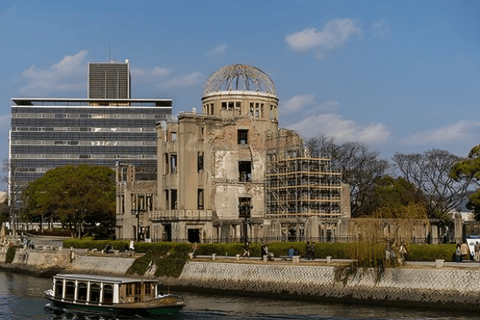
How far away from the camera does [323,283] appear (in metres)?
53.1

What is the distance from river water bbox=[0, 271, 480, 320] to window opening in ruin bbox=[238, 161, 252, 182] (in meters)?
32.9

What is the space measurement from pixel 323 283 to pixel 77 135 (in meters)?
136

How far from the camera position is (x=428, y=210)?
100125 millimetres

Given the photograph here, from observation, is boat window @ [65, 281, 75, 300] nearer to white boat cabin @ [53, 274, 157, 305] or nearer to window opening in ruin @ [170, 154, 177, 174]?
white boat cabin @ [53, 274, 157, 305]

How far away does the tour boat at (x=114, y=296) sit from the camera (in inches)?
1847

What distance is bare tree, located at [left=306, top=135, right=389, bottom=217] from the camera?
107m

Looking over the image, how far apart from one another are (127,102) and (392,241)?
140675 millimetres

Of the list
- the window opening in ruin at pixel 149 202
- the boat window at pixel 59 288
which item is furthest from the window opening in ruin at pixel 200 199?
the boat window at pixel 59 288

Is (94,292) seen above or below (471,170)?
below

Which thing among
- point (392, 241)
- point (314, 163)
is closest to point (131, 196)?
point (314, 163)

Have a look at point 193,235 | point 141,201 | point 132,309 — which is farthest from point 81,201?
point 132,309

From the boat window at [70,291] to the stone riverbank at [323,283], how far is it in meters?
11.7

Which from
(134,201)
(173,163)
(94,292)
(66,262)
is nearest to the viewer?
(94,292)

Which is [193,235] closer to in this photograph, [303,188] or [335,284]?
[303,188]
